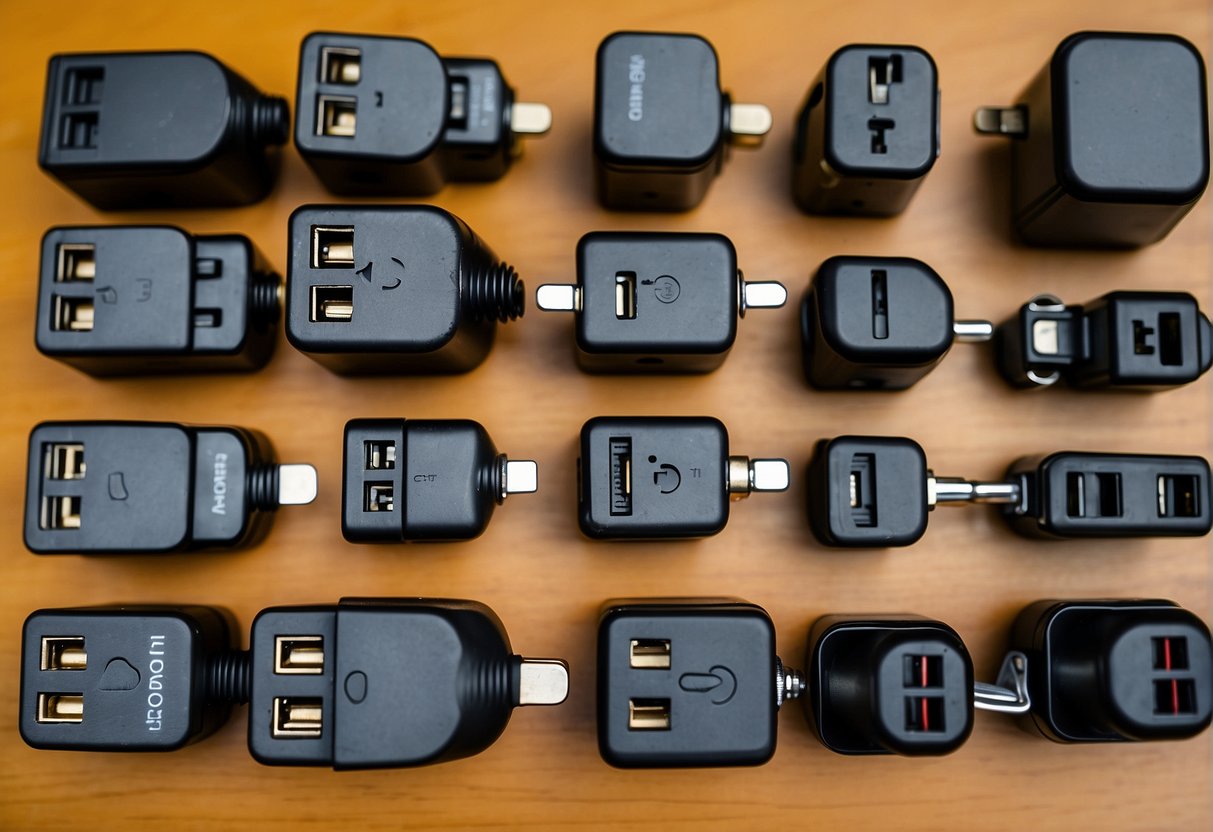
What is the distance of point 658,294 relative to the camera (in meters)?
0.62

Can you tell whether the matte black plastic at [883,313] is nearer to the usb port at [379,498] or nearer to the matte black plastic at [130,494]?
the usb port at [379,498]

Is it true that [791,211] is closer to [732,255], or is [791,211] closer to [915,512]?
[732,255]

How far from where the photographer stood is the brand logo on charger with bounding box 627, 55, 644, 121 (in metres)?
Answer: 0.64

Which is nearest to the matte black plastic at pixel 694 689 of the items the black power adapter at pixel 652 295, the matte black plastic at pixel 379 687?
the matte black plastic at pixel 379 687

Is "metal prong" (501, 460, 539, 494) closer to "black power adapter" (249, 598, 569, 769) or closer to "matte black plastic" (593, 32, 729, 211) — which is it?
"black power adapter" (249, 598, 569, 769)

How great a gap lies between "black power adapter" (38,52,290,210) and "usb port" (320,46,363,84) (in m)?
0.08

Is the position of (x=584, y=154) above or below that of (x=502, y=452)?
above

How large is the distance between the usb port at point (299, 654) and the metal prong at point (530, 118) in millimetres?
455

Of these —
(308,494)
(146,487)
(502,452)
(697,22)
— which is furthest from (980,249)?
(146,487)

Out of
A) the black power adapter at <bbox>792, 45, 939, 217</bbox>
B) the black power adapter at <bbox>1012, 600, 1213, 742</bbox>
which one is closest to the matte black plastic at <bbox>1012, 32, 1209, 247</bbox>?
the black power adapter at <bbox>792, 45, 939, 217</bbox>

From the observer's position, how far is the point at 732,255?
2.06 ft

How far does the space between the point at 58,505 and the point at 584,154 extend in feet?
1.77

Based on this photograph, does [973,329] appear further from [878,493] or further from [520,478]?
[520,478]

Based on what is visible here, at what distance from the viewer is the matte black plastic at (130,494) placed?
636mm
